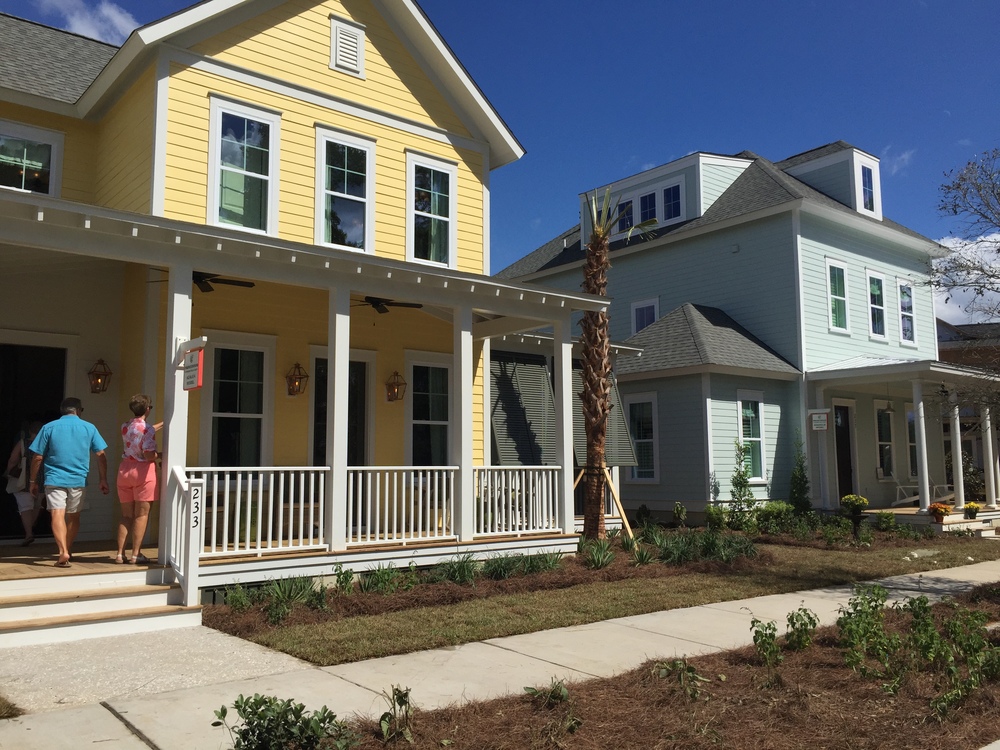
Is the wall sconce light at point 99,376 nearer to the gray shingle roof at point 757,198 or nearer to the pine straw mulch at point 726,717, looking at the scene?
the pine straw mulch at point 726,717

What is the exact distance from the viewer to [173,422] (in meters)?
8.31

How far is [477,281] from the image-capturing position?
10555mm

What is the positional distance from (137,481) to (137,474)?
0.07 metres

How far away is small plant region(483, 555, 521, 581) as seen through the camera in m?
10.0

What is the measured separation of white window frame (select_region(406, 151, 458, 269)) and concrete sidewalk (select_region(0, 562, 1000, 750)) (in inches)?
256

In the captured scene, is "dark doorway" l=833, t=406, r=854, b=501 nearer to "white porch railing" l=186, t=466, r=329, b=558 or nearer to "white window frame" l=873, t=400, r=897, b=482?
"white window frame" l=873, t=400, r=897, b=482

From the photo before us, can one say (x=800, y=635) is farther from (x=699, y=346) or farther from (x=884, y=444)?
(x=884, y=444)

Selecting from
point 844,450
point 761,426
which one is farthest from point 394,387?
point 844,450

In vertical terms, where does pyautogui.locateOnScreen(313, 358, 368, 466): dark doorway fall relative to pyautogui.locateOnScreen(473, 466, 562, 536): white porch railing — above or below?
above

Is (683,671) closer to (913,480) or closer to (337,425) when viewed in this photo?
(337,425)

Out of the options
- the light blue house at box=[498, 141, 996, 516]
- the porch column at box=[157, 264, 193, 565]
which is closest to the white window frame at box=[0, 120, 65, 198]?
the porch column at box=[157, 264, 193, 565]

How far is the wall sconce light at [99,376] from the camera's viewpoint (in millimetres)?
10414

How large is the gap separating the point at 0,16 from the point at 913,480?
2203 centimetres

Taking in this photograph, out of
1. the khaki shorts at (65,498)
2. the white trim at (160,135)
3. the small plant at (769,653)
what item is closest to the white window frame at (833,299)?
the small plant at (769,653)
